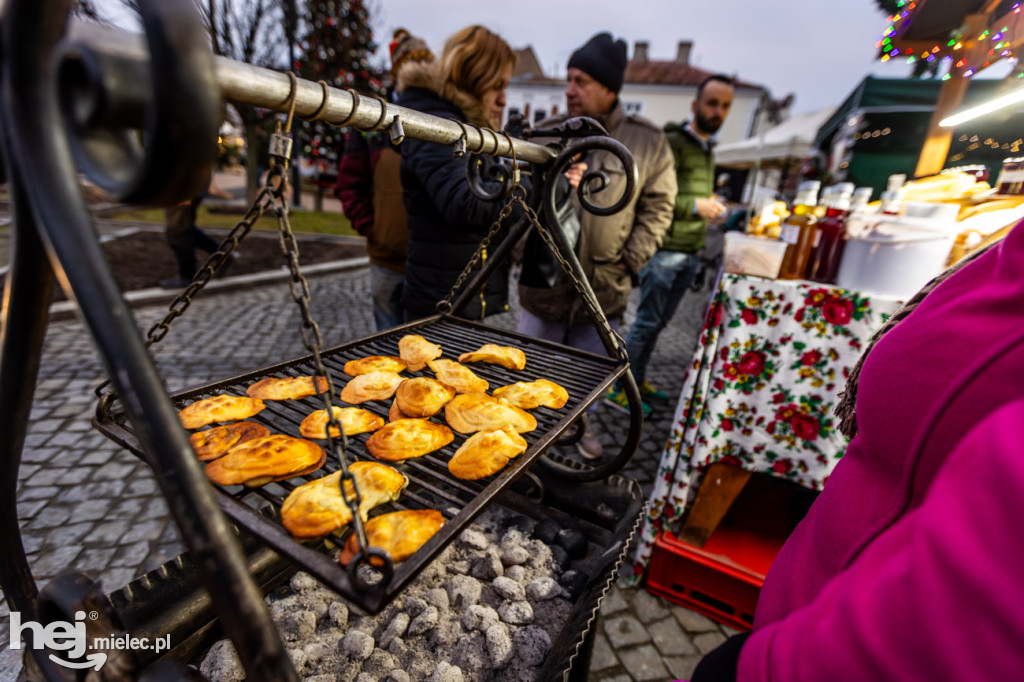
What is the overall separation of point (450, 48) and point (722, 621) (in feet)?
10.7

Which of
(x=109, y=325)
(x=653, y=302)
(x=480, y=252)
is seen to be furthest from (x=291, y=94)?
(x=653, y=302)

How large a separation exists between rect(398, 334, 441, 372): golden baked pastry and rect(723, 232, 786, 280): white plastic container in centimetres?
144

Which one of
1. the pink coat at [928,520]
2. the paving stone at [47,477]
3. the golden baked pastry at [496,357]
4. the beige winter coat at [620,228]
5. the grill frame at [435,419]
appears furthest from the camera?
the beige winter coat at [620,228]

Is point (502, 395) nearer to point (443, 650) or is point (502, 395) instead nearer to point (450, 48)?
point (443, 650)

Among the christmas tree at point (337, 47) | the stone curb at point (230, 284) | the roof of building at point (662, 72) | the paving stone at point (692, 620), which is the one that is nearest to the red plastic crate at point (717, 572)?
the paving stone at point (692, 620)

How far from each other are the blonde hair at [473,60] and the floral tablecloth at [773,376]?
161 cm

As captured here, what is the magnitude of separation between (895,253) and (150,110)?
2252mm

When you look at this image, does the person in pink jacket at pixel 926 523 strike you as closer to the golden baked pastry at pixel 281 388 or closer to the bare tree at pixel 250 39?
the golden baked pastry at pixel 281 388

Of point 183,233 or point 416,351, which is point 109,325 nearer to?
point 416,351

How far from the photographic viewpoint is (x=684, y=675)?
2031 millimetres

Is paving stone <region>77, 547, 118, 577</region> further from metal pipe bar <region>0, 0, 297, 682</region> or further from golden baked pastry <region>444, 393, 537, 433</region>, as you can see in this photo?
metal pipe bar <region>0, 0, 297, 682</region>

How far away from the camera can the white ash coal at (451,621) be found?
4.69 feet

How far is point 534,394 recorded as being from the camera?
4.65 feet

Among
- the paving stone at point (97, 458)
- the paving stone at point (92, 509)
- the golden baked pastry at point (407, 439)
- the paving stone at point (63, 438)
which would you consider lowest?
the paving stone at point (92, 509)
